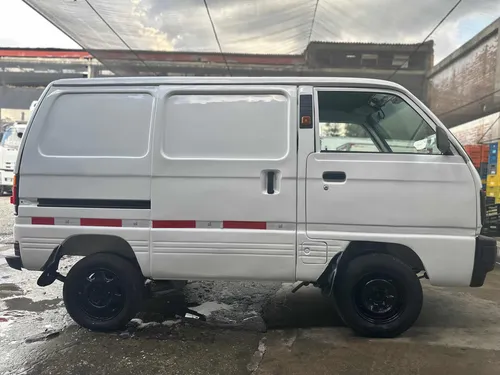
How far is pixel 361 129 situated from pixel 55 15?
7.21 m

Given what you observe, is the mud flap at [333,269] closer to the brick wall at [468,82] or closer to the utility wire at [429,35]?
the utility wire at [429,35]

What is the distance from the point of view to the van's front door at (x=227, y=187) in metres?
3.80

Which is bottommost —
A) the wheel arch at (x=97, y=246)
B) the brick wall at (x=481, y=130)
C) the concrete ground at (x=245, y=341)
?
the concrete ground at (x=245, y=341)

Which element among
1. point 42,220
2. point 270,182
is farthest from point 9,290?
point 270,182

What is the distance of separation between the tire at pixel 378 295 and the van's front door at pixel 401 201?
21 cm

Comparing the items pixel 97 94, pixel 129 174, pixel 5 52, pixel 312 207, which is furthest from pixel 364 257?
pixel 5 52

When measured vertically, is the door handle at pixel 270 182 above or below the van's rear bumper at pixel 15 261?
above

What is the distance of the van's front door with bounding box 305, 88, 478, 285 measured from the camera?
370cm

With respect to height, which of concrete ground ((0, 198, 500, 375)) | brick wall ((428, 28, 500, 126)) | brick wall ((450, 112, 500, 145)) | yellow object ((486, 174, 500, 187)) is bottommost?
concrete ground ((0, 198, 500, 375))

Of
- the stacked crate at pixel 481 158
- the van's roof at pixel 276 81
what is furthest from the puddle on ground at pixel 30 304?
the stacked crate at pixel 481 158

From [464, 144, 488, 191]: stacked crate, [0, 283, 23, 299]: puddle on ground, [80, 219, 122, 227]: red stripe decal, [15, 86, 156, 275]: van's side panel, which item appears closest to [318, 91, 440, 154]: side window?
[15, 86, 156, 275]: van's side panel

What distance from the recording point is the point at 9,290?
5.42 m

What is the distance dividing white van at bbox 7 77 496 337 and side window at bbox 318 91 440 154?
0.07 ft

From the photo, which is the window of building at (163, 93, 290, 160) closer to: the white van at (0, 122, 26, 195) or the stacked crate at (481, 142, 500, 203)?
the stacked crate at (481, 142, 500, 203)
